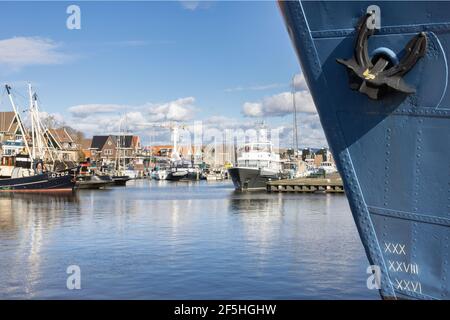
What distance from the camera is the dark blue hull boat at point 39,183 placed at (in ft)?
229

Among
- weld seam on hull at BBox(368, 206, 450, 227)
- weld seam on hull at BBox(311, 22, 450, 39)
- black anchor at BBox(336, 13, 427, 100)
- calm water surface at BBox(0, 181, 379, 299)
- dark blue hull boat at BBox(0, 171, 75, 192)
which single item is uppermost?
weld seam on hull at BBox(311, 22, 450, 39)

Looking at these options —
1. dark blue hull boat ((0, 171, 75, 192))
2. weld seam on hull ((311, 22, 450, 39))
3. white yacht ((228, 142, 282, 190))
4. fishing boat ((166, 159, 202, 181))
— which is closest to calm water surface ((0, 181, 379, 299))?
weld seam on hull ((311, 22, 450, 39))

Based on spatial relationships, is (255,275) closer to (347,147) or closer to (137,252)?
(137,252)

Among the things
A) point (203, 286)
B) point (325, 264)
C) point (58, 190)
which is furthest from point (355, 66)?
point (58, 190)

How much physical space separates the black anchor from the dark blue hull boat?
224 ft

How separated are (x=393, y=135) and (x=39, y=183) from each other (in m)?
68.6

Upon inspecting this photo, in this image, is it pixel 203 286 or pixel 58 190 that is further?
pixel 58 190

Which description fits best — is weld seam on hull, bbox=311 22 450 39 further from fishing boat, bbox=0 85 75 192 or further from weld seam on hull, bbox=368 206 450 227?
fishing boat, bbox=0 85 75 192

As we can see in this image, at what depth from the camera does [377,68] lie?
6.96m

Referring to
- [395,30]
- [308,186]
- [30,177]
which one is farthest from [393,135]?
[30,177]

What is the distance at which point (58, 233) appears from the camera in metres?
26.6

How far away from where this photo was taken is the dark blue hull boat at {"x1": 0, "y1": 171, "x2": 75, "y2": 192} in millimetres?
69875

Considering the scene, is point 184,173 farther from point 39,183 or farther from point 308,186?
point 308,186
